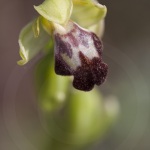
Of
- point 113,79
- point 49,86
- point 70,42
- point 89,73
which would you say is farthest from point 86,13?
point 113,79

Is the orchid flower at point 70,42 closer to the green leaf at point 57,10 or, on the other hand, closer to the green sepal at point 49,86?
the green leaf at point 57,10

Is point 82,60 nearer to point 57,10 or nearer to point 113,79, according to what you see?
point 57,10

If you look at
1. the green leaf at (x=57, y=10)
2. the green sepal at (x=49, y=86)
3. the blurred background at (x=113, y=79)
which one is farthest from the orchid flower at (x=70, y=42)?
the blurred background at (x=113, y=79)

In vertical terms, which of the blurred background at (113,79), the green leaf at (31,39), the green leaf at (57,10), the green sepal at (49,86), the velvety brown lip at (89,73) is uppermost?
the green leaf at (57,10)

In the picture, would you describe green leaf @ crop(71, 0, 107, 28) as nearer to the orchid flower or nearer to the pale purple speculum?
the orchid flower

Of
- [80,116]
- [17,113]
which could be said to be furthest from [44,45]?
[17,113]

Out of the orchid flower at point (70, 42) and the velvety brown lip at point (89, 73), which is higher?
the orchid flower at point (70, 42)
